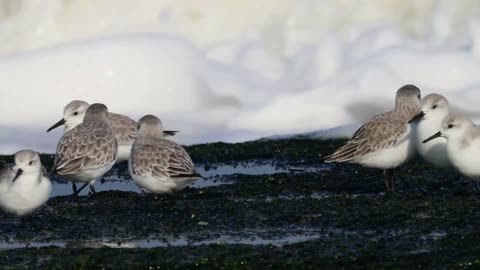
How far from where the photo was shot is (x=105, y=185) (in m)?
10.7

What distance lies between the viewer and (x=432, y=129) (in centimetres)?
996

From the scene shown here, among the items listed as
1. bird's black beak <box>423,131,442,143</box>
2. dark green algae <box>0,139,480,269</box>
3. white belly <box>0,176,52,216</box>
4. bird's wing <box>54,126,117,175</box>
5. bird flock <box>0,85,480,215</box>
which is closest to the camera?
dark green algae <box>0,139,480,269</box>

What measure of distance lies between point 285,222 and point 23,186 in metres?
2.12

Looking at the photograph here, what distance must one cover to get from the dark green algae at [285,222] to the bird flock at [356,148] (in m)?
0.23

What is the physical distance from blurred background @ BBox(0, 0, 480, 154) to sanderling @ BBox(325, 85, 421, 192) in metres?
3.67

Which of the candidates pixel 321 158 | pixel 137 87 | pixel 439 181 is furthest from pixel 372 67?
pixel 439 181

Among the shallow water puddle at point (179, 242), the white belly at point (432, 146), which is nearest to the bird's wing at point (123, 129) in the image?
the white belly at point (432, 146)

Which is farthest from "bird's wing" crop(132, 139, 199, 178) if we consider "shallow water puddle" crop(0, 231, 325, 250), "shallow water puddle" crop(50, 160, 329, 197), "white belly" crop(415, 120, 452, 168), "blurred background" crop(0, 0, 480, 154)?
"blurred background" crop(0, 0, 480, 154)

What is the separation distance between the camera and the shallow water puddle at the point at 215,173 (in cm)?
1046

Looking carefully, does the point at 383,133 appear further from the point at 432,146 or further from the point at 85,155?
the point at 85,155

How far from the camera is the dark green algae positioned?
737 centimetres

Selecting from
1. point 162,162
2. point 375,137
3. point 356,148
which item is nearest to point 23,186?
point 162,162

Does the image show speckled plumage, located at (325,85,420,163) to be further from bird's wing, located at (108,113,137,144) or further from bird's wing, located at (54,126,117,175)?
bird's wing, located at (108,113,137,144)

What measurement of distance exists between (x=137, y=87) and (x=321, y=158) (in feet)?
18.5
